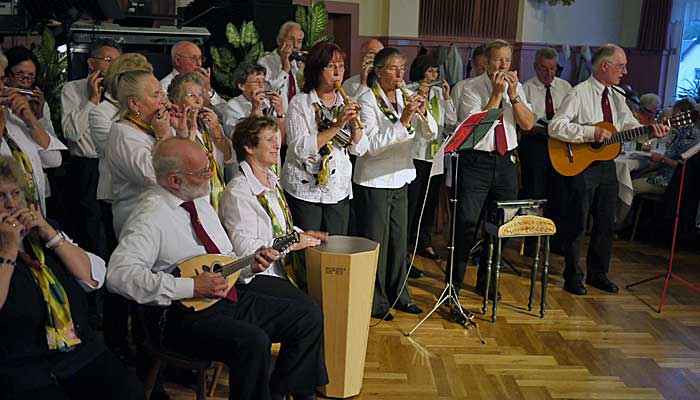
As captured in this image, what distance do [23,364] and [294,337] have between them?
1.00 metres

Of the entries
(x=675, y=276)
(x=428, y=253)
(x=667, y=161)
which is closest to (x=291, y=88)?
(x=428, y=253)

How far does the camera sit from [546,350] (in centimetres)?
399

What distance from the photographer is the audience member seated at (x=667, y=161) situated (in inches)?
239

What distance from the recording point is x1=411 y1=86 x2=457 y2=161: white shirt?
496 cm

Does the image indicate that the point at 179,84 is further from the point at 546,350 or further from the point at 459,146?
the point at 546,350

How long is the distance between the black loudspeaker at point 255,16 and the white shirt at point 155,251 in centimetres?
335

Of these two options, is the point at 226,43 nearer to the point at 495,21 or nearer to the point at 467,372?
the point at 467,372

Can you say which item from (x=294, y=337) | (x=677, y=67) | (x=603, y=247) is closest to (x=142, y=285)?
(x=294, y=337)

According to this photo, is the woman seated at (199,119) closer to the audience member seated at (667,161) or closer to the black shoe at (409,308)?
the black shoe at (409,308)

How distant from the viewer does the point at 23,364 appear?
7.62 feet

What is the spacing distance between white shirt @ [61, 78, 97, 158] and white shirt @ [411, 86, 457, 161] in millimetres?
1924

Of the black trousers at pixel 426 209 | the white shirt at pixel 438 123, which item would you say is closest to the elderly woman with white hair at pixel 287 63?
the white shirt at pixel 438 123

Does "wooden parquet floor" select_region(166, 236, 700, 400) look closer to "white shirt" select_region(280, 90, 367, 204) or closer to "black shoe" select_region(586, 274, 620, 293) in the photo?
"black shoe" select_region(586, 274, 620, 293)

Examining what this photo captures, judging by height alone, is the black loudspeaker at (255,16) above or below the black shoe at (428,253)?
above
